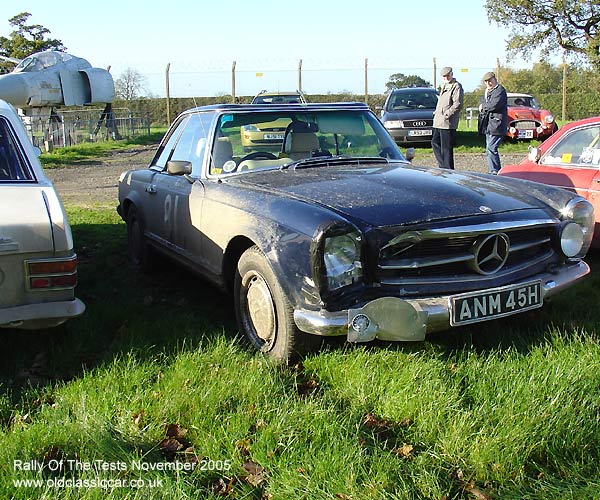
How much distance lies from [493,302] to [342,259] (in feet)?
2.71

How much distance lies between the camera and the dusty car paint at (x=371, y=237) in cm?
311

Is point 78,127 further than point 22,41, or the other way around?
point 22,41

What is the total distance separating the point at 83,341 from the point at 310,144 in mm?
2118

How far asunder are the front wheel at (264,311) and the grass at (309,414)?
0.11 metres

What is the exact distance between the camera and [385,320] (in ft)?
10.0

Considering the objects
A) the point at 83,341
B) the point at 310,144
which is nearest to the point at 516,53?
the point at 310,144

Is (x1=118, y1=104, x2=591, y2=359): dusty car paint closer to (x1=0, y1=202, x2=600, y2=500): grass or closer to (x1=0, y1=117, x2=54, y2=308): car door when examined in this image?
(x1=0, y1=202, x2=600, y2=500): grass

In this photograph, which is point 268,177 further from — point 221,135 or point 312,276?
point 312,276

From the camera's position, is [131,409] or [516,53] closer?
[131,409]

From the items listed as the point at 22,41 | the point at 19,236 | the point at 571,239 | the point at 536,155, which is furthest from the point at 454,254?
the point at 22,41

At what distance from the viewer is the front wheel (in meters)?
3.34

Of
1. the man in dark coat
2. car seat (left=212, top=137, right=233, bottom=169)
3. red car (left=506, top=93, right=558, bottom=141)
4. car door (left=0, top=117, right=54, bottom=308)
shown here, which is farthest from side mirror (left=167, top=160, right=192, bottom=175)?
red car (left=506, top=93, right=558, bottom=141)

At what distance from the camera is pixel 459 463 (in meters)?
2.50

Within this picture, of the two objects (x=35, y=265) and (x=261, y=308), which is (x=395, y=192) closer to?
(x=261, y=308)
